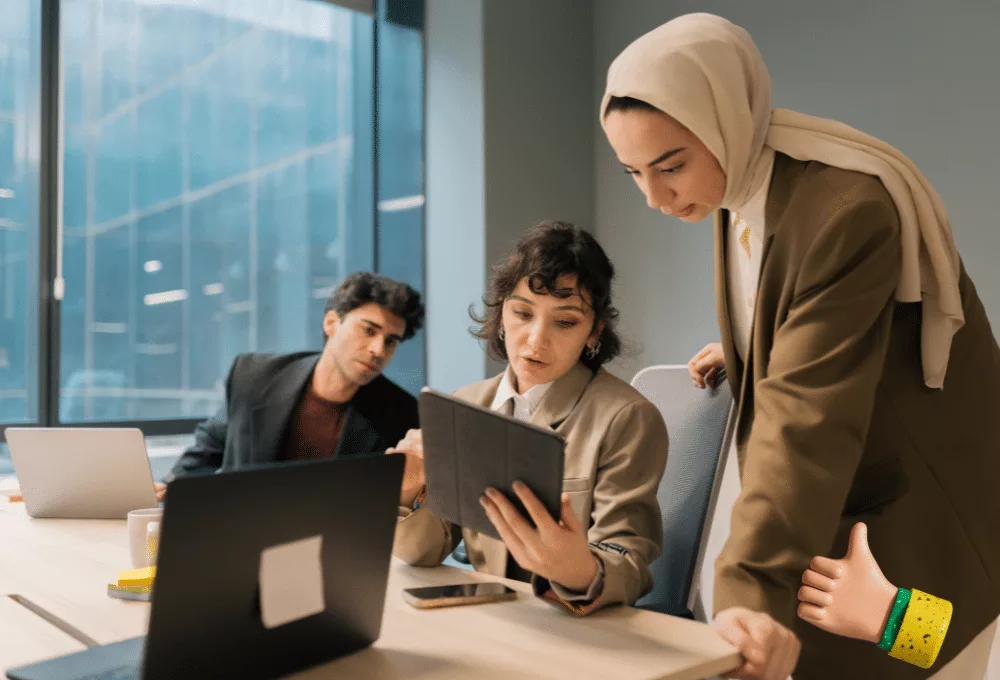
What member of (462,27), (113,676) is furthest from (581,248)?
(462,27)

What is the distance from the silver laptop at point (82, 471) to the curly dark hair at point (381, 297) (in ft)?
2.41

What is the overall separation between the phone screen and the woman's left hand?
11 cm

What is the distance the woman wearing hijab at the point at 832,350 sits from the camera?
3.11 feet

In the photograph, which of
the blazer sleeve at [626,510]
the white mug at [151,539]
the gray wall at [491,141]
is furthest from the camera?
the gray wall at [491,141]

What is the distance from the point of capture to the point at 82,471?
1705mm

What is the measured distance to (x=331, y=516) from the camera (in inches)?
33.6

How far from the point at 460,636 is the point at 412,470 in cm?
43

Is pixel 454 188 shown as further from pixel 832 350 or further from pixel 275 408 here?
pixel 832 350

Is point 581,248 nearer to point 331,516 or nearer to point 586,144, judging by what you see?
point 331,516

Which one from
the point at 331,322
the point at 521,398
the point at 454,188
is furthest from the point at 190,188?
the point at 521,398

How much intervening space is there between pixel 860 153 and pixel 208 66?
303 centimetres

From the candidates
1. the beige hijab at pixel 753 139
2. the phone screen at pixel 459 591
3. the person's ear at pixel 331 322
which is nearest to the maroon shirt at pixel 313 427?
the person's ear at pixel 331 322

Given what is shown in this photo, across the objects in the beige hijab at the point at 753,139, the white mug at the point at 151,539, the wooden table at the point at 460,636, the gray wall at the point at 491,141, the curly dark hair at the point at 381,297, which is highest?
the gray wall at the point at 491,141

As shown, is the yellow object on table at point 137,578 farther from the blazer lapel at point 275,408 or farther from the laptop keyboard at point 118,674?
the blazer lapel at point 275,408
